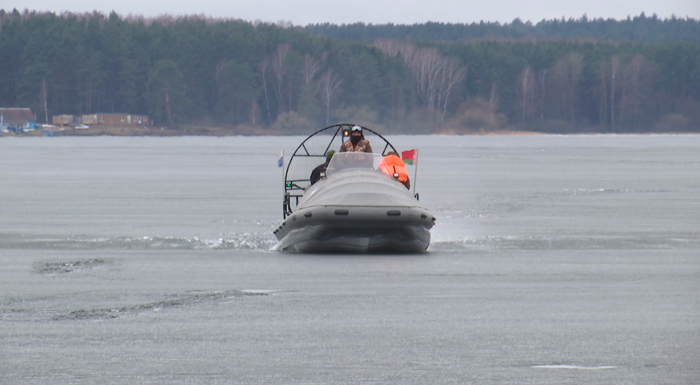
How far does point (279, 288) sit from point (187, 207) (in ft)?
40.6

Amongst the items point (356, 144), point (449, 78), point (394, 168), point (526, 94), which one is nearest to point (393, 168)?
point (394, 168)

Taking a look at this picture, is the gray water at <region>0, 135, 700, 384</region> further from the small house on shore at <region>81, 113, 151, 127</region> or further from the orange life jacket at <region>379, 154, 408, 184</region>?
the small house on shore at <region>81, 113, 151, 127</region>

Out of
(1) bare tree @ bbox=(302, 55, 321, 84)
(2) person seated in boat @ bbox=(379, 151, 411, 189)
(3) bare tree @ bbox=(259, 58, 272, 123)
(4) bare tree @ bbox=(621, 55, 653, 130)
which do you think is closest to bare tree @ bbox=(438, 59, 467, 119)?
(1) bare tree @ bbox=(302, 55, 321, 84)

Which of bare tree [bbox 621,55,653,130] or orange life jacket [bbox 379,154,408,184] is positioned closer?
orange life jacket [bbox 379,154,408,184]

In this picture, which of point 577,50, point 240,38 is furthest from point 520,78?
point 240,38

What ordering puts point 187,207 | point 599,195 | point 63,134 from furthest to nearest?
point 63,134
point 599,195
point 187,207

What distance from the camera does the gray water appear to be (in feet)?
26.7

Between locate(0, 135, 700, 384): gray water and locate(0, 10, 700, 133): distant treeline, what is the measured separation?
105 m

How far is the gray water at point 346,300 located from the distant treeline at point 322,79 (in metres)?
105

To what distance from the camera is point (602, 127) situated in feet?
475

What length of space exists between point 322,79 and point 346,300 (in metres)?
124

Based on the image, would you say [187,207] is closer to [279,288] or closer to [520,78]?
[279,288]

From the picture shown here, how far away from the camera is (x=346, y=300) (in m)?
11.4

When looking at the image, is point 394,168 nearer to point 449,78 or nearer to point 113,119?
point 113,119
